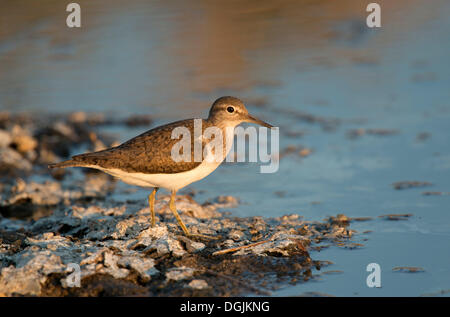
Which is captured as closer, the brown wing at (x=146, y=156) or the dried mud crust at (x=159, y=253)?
the dried mud crust at (x=159, y=253)

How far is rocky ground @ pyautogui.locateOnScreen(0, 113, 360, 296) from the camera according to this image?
5242mm

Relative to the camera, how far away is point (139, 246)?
591cm

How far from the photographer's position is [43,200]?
27.0 feet

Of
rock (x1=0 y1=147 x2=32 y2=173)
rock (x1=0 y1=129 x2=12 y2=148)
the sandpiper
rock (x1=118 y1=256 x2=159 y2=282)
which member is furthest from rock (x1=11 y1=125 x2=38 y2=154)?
rock (x1=118 y1=256 x2=159 y2=282)

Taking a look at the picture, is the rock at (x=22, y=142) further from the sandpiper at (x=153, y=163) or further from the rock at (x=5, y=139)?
the sandpiper at (x=153, y=163)

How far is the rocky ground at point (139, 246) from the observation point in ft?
17.2

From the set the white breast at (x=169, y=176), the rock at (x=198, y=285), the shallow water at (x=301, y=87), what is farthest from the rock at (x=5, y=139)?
the rock at (x=198, y=285)

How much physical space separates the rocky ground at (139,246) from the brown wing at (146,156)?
2.06ft

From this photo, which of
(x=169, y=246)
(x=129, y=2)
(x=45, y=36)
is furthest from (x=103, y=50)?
(x=169, y=246)

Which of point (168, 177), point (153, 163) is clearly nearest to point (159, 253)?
point (168, 177)

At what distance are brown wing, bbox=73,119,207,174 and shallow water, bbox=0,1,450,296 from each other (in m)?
1.64

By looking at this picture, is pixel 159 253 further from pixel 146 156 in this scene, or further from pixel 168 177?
pixel 146 156

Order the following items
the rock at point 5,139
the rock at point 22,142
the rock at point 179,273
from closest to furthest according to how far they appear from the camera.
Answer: the rock at point 179,273 < the rock at point 5,139 < the rock at point 22,142

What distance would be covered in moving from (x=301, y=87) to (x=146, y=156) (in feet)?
22.0
